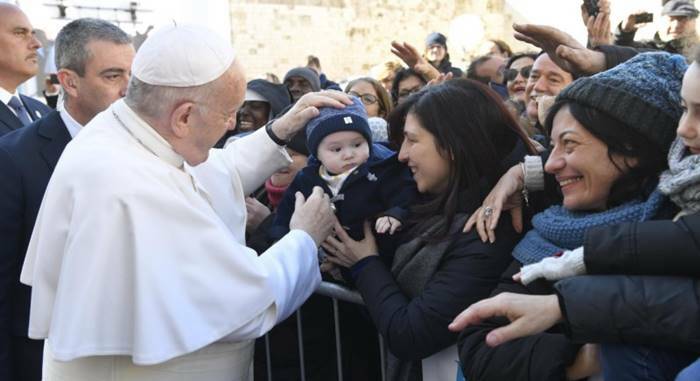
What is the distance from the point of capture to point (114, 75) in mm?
3381

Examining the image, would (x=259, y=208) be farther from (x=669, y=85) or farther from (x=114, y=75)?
(x=669, y=85)

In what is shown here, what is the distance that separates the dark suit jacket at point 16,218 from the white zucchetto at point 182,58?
2.94 ft

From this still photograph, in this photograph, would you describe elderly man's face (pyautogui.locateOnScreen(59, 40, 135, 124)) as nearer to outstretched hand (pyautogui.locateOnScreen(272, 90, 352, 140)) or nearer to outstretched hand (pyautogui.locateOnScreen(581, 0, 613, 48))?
outstretched hand (pyautogui.locateOnScreen(272, 90, 352, 140))

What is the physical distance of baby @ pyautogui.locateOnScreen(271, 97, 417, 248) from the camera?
2824 mm

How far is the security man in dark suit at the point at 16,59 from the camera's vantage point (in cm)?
446

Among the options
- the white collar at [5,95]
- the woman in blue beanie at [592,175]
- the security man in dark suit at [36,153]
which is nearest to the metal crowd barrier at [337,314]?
the woman in blue beanie at [592,175]

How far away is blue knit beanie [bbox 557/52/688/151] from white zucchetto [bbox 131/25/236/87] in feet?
3.86

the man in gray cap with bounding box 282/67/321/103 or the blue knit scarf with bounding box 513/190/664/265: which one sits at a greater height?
the blue knit scarf with bounding box 513/190/664/265

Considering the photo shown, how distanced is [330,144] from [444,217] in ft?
2.42

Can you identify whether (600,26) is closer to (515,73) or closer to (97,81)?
(515,73)

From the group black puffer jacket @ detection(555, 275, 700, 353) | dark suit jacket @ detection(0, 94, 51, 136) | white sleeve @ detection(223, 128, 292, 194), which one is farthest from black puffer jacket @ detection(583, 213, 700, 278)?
dark suit jacket @ detection(0, 94, 51, 136)

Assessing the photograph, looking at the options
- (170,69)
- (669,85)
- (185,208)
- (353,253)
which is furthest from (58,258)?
(669,85)

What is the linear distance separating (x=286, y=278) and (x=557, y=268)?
3.03 ft

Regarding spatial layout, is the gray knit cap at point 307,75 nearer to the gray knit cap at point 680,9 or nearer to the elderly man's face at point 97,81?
the elderly man's face at point 97,81
